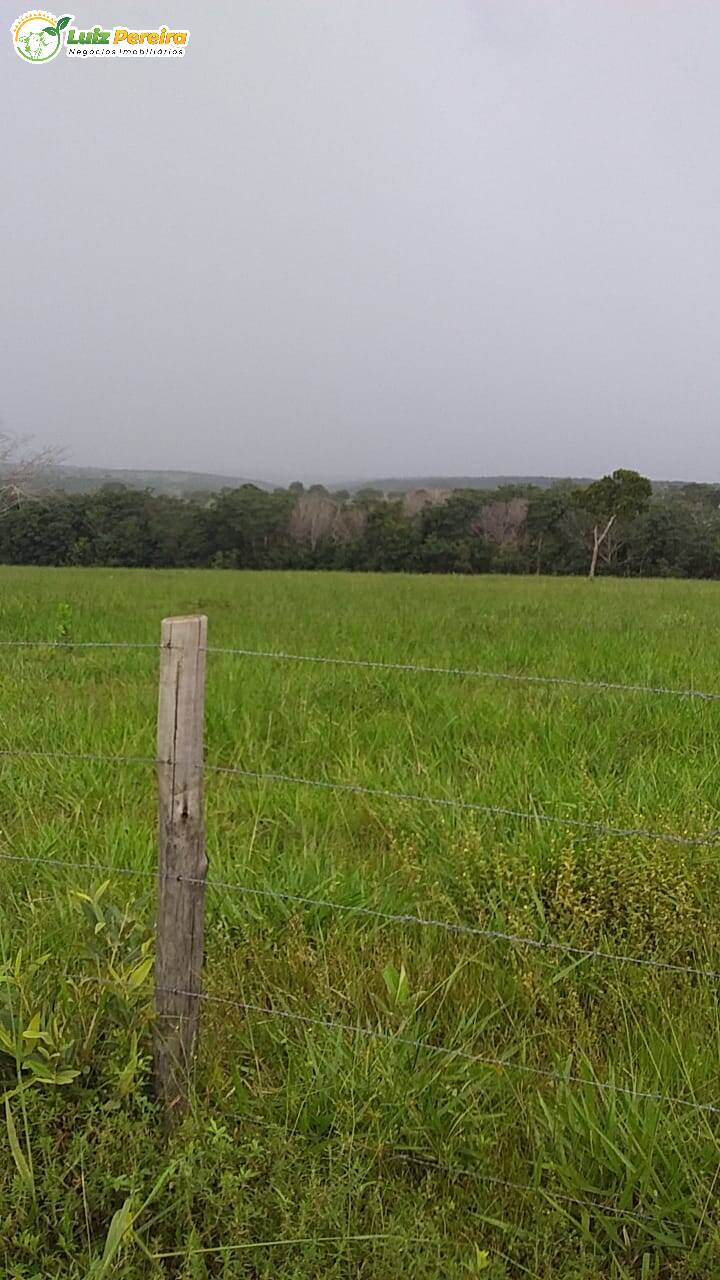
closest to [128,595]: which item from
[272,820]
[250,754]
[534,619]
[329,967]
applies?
[534,619]

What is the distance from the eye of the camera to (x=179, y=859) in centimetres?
188

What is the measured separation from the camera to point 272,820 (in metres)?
3.69

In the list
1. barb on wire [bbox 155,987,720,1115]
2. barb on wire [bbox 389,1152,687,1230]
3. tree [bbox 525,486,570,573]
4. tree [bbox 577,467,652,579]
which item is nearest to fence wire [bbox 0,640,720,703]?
barb on wire [bbox 155,987,720,1115]

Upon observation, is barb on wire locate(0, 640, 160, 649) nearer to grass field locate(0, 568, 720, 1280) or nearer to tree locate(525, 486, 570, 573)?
grass field locate(0, 568, 720, 1280)

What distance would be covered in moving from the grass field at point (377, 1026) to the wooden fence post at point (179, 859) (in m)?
0.08

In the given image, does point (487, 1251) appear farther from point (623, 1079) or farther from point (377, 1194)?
point (623, 1079)

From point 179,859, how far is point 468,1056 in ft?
3.57

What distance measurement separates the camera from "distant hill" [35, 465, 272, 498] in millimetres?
16116

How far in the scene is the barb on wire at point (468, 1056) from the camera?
193 centimetres

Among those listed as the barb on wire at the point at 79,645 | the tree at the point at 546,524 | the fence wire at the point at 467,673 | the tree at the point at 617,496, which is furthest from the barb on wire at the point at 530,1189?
the tree at the point at 546,524

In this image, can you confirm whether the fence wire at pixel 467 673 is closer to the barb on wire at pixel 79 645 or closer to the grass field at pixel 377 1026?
the barb on wire at pixel 79 645

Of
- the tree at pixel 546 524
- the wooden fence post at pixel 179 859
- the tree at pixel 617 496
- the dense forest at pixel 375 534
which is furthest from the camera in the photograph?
the tree at pixel 546 524

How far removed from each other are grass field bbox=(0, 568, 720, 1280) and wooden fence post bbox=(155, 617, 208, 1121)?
0.08 metres

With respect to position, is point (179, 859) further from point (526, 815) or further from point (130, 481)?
point (130, 481)
